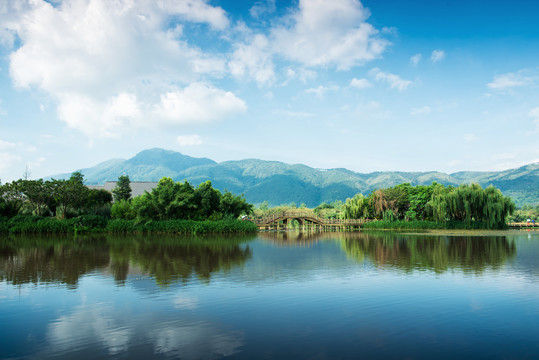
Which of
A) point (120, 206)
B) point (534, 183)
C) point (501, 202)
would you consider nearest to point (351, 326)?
point (120, 206)

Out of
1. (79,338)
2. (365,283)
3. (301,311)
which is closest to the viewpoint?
(79,338)

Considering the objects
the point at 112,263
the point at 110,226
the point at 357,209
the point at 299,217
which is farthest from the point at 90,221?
the point at 357,209

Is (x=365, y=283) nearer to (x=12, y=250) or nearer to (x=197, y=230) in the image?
(x=12, y=250)

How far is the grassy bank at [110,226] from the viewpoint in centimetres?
3366

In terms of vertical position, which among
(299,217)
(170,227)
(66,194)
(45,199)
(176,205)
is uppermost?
(66,194)

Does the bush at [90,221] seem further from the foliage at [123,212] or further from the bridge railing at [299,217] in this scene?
the bridge railing at [299,217]

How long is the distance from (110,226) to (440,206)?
33.8m

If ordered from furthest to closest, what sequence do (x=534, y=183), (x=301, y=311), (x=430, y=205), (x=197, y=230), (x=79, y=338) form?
(x=534, y=183)
(x=430, y=205)
(x=197, y=230)
(x=301, y=311)
(x=79, y=338)

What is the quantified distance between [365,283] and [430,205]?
1423 inches

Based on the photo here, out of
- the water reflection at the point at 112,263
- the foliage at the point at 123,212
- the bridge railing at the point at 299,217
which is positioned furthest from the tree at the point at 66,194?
the bridge railing at the point at 299,217

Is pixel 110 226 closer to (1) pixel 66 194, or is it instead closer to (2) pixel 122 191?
(1) pixel 66 194

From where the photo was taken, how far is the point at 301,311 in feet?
28.3

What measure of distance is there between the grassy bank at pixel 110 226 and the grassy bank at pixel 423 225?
1943 centimetres

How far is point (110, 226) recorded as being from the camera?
35844 mm
